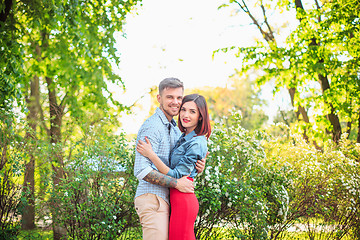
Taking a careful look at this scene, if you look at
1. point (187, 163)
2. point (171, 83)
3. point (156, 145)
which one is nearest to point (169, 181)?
point (187, 163)

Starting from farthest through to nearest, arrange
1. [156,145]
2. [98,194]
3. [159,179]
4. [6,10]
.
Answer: [6,10]
[98,194]
[156,145]
[159,179]

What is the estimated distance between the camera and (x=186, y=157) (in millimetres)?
2582

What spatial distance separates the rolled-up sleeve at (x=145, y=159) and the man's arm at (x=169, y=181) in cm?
4

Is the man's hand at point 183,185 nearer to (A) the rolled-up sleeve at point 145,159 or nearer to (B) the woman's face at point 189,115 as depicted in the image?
(A) the rolled-up sleeve at point 145,159

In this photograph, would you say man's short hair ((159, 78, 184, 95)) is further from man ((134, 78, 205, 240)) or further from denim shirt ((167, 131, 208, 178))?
denim shirt ((167, 131, 208, 178))

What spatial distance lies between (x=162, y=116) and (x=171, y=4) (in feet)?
49.7

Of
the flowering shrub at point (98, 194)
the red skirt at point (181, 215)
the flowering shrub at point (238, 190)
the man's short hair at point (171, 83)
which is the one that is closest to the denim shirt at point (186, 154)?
the red skirt at point (181, 215)

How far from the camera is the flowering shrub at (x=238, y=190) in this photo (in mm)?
4621

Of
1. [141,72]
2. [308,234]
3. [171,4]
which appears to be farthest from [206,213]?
[171,4]

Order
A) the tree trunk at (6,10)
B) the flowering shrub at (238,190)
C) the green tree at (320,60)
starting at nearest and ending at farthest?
the flowering shrub at (238,190) → the tree trunk at (6,10) → the green tree at (320,60)

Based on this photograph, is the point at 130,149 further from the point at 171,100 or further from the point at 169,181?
the point at 169,181

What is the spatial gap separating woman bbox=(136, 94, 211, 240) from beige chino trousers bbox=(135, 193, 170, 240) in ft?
0.16

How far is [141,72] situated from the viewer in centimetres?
1458

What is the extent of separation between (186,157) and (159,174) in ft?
0.77
